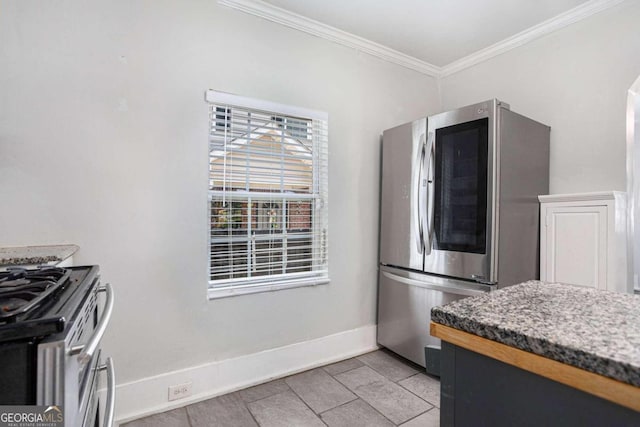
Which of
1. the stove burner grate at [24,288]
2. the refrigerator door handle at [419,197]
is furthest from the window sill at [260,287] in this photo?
the stove burner grate at [24,288]

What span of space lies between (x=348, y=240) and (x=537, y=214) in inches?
55.3

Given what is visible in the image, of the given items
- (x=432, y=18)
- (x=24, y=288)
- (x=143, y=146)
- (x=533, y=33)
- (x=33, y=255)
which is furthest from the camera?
(x=533, y=33)

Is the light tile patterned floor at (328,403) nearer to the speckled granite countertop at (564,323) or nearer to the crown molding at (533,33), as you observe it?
the speckled granite countertop at (564,323)

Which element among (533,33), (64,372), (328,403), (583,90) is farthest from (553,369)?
(533,33)

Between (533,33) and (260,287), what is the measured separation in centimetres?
290

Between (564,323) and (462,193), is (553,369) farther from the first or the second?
(462,193)

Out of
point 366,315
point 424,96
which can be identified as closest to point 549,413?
point 366,315

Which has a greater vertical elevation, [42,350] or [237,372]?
[42,350]

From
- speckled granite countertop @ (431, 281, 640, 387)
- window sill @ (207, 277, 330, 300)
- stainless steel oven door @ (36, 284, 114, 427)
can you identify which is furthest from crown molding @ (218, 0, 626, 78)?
speckled granite countertop @ (431, 281, 640, 387)

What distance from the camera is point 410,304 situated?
2.40 meters

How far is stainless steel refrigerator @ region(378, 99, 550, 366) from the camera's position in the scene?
77.7 inches

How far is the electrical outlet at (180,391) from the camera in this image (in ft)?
6.21

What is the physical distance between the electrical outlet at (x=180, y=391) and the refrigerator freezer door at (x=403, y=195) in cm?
170

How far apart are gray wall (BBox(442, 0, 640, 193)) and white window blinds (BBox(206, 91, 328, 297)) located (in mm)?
1724
